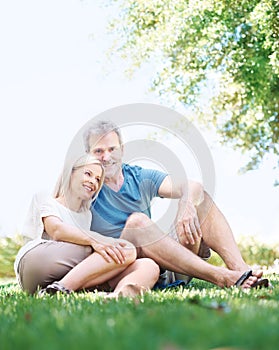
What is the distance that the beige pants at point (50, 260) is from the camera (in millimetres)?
2928

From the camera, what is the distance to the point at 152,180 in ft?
11.0

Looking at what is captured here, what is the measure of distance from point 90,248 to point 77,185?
0.36 meters

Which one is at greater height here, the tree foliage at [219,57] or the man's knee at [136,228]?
the tree foliage at [219,57]

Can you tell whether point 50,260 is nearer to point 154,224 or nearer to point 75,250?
point 75,250

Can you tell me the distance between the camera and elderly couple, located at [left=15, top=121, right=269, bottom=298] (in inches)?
113

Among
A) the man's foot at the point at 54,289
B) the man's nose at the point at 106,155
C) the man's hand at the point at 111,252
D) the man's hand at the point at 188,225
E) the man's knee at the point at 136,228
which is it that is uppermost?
the man's nose at the point at 106,155

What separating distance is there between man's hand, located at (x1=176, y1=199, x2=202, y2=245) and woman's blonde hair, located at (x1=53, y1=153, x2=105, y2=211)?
1.53ft

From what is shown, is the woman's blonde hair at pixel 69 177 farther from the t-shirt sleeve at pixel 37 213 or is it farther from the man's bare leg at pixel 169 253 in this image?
the man's bare leg at pixel 169 253

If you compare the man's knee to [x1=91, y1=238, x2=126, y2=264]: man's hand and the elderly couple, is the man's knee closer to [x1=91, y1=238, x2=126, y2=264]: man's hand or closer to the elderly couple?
the elderly couple

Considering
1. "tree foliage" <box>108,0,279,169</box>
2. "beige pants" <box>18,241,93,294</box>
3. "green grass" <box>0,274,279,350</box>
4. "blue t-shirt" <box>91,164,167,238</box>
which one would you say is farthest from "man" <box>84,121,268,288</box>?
"tree foliage" <box>108,0,279,169</box>

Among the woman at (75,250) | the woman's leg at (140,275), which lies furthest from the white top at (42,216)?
the woman's leg at (140,275)

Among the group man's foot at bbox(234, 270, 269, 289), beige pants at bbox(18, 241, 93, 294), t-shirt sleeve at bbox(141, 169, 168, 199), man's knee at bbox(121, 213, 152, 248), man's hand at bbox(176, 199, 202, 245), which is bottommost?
beige pants at bbox(18, 241, 93, 294)

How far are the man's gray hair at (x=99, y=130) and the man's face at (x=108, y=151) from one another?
0.08 feet

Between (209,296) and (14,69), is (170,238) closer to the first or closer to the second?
(209,296)
